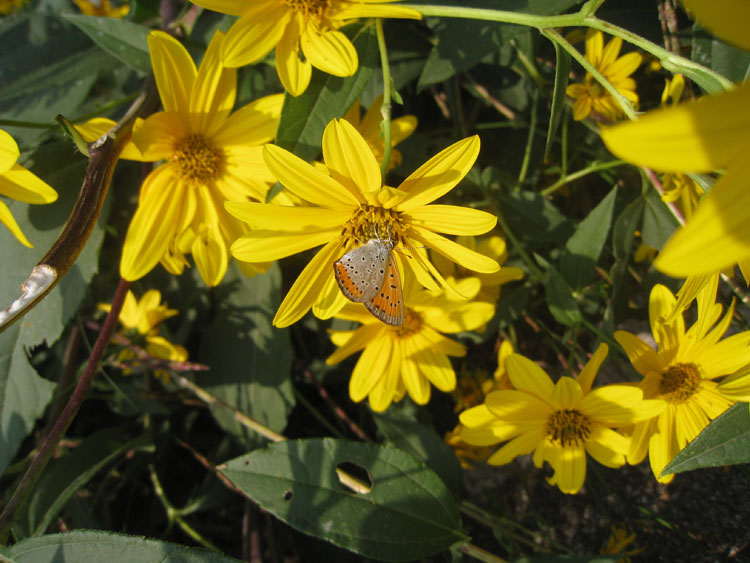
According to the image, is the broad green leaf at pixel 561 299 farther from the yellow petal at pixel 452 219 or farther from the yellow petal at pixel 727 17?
the yellow petal at pixel 727 17

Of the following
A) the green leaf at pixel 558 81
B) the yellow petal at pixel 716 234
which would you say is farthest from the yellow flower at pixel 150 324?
the yellow petal at pixel 716 234

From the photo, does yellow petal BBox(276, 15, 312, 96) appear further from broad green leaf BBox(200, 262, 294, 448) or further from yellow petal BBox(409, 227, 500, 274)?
broad green leaf BBox(200, 262, 294, 448)

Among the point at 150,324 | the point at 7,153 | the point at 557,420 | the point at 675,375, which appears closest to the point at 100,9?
the point at 150,324

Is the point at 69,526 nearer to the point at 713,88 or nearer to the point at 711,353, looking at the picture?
the point at 711,353

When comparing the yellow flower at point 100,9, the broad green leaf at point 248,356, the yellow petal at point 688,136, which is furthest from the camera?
the yellow flower at point 100,9

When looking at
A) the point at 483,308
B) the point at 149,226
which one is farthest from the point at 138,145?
the point at 483,308
